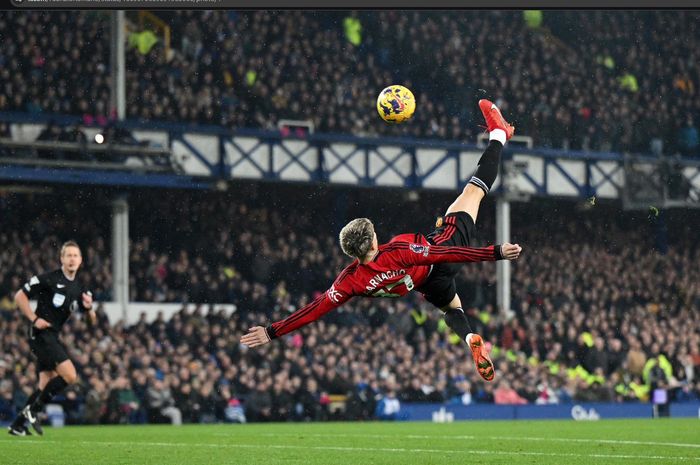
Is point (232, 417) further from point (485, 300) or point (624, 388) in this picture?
point (485, 300)

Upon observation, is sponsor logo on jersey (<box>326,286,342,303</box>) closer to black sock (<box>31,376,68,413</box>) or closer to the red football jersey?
the red football jersey

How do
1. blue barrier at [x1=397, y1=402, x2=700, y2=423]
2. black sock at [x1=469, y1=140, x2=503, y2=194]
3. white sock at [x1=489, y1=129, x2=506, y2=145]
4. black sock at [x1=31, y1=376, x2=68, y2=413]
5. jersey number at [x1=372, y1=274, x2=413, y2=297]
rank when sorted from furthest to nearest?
blue barrier at [x1=397, y1=402, x2=700, y2=423]
black sock at [x1=31, y1=376, x2=68, y2=413]
white sock at [x1=489, y1=129, x2=506, y2=145]
black sock at [x1=469, y1=140, x2=503, y2=194]
jersey number at [x1=372, y1=274, x2=413, y2=297]

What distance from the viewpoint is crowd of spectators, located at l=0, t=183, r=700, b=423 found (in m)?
21.2

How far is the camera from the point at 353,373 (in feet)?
75.9

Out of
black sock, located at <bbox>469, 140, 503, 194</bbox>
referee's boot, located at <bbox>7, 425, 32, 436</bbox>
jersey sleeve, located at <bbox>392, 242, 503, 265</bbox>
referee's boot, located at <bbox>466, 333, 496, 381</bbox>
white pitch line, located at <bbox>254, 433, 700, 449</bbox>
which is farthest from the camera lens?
referee's boot, located at <bbox>7, 425, 32, 436</bbox>

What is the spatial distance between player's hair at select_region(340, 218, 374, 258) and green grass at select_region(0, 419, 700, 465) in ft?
6.48

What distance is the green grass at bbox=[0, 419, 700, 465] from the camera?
35.7 feet

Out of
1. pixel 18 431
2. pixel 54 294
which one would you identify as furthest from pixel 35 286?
pixel 18 431

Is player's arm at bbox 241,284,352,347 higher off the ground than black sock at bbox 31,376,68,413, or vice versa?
player's arm at bbox 241,284,352,347

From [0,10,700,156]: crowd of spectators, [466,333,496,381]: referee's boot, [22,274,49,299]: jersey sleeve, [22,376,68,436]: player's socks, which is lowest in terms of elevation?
[22,376,68,436]: player's socks

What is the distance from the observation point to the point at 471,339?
1117 cm

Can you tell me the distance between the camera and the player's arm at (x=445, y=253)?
936cm

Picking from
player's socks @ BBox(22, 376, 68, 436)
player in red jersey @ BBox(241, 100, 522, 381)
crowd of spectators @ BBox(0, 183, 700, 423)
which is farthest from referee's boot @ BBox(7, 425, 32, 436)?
crowd of spectators @ BBox(0, 183, 700, 423)

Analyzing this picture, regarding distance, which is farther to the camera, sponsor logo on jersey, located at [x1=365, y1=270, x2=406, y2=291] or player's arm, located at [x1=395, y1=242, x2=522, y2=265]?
sponsor logo on jersey, located at [x1=365, y1=270, x2=406, y2=291]
